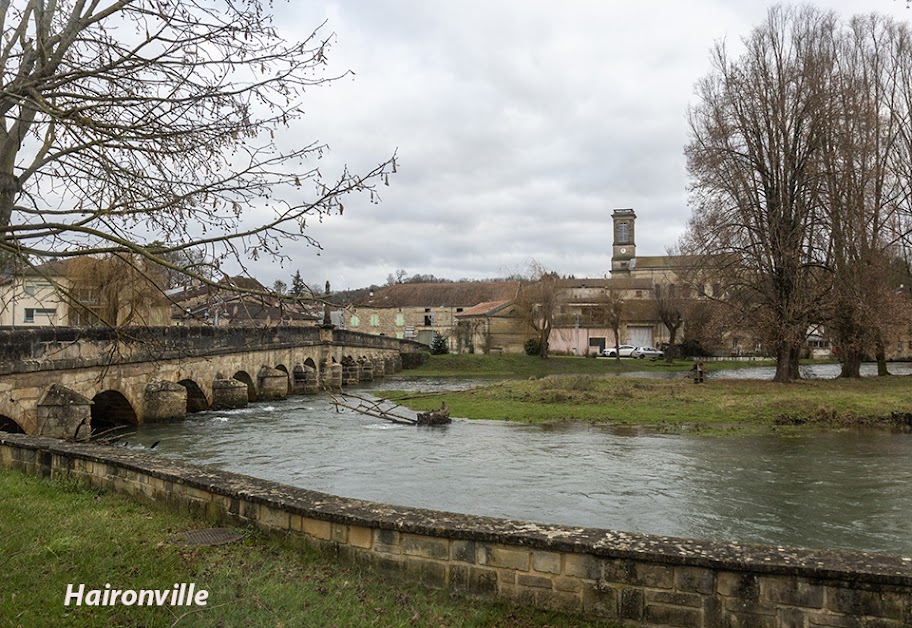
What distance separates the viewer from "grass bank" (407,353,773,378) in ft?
157

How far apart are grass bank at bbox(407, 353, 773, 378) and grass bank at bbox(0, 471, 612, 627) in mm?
41143

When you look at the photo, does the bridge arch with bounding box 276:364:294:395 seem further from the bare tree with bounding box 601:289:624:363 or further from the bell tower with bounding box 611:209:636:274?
the bell tower with bounding box 611:209:636:274

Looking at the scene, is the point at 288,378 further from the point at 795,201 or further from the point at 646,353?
the point at 646,353

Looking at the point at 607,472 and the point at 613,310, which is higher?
the point at 613,310

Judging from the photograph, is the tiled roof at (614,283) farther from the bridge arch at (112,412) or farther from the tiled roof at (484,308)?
the bridge arch at (112,412)

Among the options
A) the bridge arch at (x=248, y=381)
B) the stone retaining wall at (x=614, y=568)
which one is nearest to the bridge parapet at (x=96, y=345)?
the bridge arch at (x=248, y=381)

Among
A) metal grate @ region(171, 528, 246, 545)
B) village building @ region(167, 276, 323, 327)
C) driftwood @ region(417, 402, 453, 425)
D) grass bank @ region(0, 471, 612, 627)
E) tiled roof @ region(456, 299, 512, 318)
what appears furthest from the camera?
tiled roof @ region(456, 299, 512, 318)

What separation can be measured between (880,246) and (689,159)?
9099 millimetres

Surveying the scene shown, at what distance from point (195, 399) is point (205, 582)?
755 inches

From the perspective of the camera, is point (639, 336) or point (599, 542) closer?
point (599, 542)

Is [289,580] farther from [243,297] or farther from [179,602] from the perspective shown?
[243,297]

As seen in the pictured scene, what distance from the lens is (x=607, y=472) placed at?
11.7 metres

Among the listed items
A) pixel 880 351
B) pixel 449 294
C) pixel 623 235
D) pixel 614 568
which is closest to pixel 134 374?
pixel 614 568

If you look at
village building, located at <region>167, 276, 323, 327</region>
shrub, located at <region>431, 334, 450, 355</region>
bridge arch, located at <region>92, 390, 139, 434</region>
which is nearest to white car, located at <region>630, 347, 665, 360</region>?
shrub, located at <region>431, 334, 450, 355</region>
